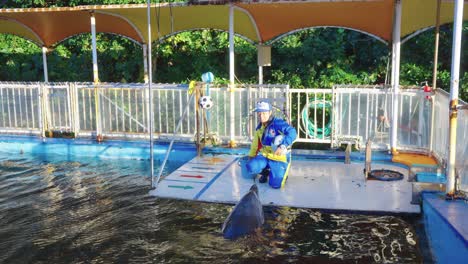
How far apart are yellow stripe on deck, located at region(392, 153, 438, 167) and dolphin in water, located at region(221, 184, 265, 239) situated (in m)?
3.34

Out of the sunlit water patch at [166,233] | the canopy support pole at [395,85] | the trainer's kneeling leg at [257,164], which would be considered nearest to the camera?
the sunlit water patch at [166,233]

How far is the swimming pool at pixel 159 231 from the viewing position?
242 inches

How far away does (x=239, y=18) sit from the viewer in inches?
483

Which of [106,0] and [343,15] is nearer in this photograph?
[343,15]

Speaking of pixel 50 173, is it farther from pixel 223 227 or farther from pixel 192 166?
pixel 223 227

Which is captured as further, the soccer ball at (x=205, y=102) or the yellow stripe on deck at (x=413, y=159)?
the soccer ball at (x=205, y=102)

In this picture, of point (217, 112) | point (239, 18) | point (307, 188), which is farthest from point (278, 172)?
point (239, 18)

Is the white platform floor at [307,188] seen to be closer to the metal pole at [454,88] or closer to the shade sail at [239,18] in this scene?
the metal pole at [454,88]

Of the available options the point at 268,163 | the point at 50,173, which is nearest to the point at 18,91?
the point at 50,173

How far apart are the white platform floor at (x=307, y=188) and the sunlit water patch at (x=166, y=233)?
0.53 feet

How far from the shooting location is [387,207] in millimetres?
7309

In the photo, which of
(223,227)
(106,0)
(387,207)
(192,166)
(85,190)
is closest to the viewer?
(223,227)

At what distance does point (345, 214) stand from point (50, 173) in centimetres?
587

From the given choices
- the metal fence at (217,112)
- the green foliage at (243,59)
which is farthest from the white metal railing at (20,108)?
the green foliage at (243,59)
